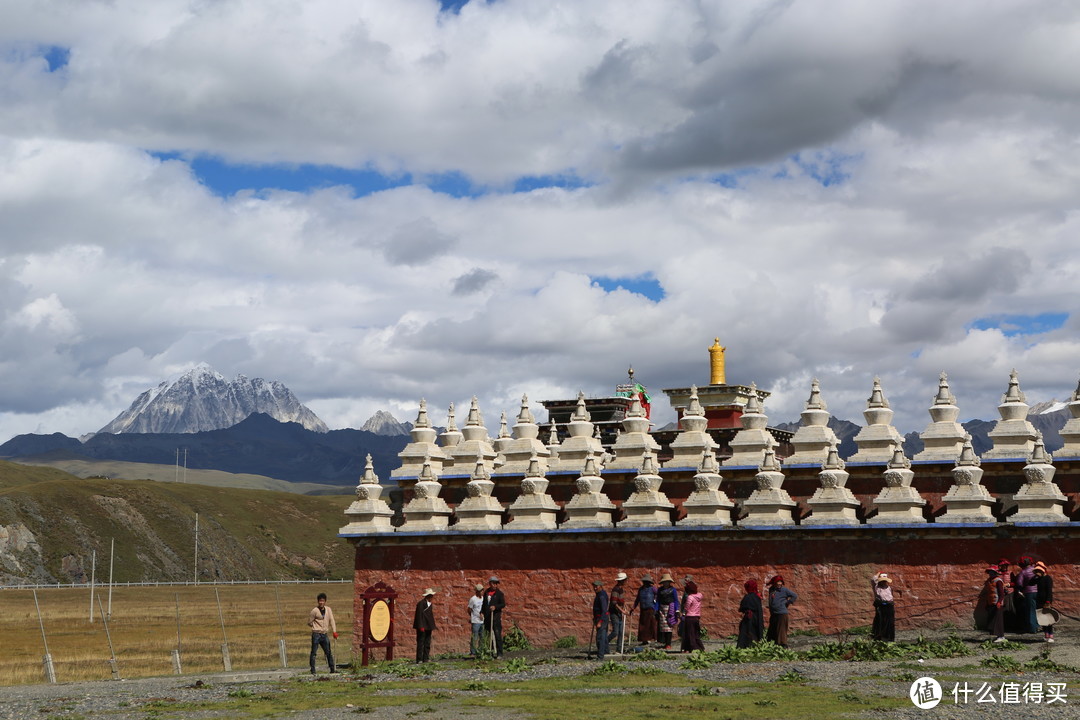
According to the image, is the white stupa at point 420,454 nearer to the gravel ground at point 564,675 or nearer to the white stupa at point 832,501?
the gravel ground at point 564,675

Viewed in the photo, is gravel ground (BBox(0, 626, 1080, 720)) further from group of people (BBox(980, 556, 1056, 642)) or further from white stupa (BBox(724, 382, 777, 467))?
white stupa (BBox(724, 382, 777, 467))

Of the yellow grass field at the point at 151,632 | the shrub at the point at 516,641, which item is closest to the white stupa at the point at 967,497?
the shrub at the point at 516,641

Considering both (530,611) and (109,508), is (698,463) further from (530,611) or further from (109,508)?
(109,508)

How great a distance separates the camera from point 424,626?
3481 centimetres

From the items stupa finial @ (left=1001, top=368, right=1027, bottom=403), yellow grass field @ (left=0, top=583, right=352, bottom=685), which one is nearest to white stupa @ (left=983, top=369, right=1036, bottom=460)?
stupa finial @ (left=1001, top=368, right=1027, bottom=403)

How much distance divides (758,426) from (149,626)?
2014 inches

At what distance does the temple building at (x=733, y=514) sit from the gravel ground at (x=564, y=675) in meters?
1.85

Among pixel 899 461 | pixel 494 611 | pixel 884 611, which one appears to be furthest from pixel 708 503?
pixel 494 611

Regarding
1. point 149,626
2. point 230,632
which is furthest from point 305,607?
point 230,632

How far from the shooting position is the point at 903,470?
108ft

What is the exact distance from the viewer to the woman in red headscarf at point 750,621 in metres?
31.1

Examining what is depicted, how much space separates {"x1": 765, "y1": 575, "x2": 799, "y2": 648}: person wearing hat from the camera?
31.2 m

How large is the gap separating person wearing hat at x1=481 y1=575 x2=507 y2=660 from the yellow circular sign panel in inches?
112

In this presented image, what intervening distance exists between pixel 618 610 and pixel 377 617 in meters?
7.09
